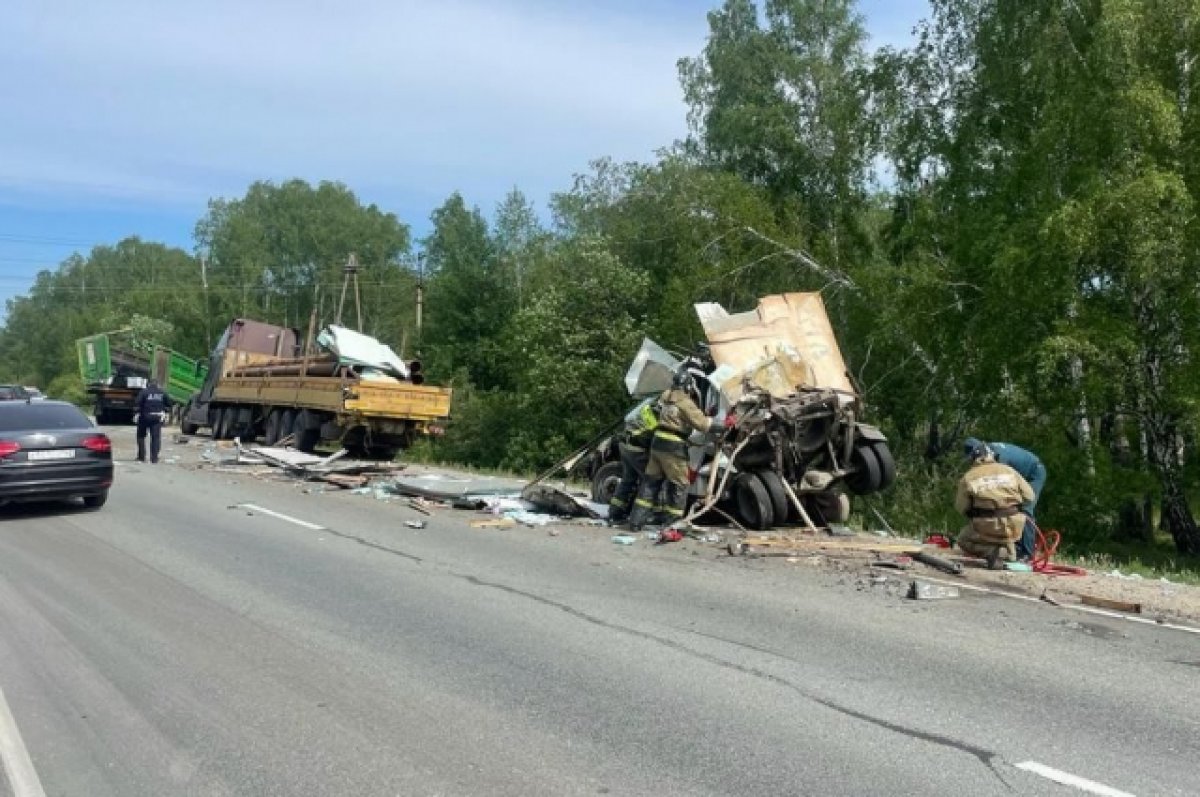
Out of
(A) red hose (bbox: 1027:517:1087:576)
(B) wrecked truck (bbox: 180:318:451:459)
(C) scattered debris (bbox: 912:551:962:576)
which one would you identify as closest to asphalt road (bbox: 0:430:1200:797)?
(C) scattered debris (bbox: 912:551:962:576)

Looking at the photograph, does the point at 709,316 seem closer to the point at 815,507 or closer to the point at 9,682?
the point at 815,507

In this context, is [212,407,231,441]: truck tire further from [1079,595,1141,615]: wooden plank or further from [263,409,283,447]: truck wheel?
[1079,595,1141,615]: wooden plank

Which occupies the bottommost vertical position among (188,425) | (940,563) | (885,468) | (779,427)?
(188,425)

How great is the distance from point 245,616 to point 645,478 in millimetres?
5377

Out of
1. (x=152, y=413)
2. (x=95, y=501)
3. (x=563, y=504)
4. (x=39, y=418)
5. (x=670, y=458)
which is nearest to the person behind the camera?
(x=670, y=458)

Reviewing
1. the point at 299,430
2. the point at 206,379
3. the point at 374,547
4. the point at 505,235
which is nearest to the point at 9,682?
the point at 374,547

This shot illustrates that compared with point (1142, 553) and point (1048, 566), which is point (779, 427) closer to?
point (1048, 566)

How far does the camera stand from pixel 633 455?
11.7 m

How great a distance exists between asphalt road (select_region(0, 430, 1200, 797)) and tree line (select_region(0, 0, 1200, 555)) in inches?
416

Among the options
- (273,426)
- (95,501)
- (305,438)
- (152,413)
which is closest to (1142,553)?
(305,438)

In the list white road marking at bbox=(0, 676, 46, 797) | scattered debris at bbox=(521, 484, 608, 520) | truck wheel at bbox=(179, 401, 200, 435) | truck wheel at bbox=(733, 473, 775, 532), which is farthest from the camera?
truck wheel at bbox=(179, 401, 200, 435)

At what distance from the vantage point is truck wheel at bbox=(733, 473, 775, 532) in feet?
36.2

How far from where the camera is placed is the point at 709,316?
12492 mm

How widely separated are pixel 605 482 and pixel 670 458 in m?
2.24
